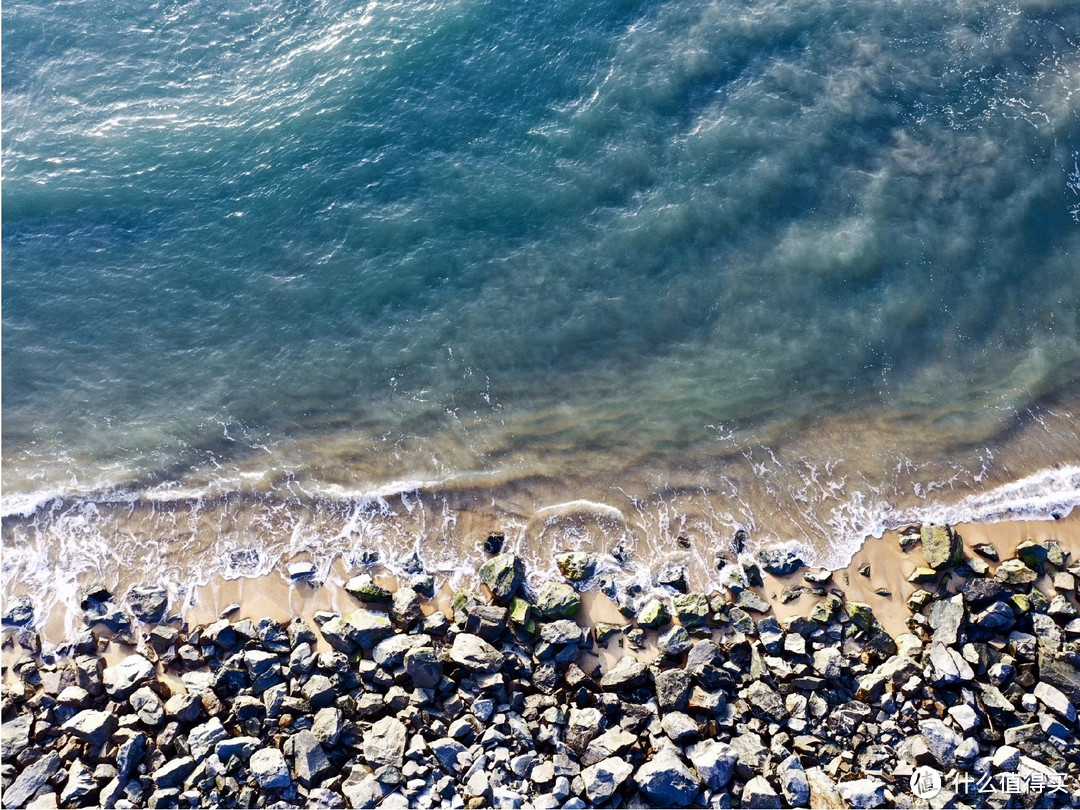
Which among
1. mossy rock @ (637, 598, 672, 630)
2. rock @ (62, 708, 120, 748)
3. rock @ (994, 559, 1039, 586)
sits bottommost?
rock @ (62, 708, 120, 748)

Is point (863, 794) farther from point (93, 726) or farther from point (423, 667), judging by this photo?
point (93, 726)

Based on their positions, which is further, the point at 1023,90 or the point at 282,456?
the point at 1023,90

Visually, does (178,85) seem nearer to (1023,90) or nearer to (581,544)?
(581,544)

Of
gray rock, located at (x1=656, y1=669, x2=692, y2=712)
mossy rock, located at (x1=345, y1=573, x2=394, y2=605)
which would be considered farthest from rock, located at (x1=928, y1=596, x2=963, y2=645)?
mossy rock, located at (x1=345, y1=573, x2=394, y2=605)

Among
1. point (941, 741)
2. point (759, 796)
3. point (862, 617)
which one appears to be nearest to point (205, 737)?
point (759, 796)

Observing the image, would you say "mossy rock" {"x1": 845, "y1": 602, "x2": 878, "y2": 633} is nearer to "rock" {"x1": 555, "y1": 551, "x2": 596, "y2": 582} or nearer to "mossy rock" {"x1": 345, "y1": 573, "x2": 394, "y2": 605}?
"rock" {"x1": 555, "y1": 551, "x2": 596, "y2": 582}

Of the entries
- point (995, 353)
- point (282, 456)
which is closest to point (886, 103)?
point (995, 353)
